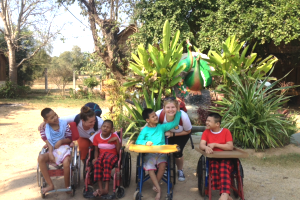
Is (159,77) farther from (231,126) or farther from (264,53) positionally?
(264,53)

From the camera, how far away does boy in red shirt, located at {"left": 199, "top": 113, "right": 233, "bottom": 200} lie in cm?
304

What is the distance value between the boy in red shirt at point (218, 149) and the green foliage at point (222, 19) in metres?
7.14

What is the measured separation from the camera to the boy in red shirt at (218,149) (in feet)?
9.96

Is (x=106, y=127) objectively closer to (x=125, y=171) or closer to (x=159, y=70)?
(x=125, y=171)

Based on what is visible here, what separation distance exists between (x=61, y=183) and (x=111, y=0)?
1129 cm

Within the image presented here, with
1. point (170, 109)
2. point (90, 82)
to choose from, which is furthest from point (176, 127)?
point (90, 82)

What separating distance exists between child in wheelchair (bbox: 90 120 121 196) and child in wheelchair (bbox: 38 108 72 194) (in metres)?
0.35

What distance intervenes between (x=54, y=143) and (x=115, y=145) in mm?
795

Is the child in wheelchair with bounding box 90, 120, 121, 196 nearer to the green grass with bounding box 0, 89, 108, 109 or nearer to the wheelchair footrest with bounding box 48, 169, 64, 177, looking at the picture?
the wheelchair footrest with bounding box 48, 169, 64, 177

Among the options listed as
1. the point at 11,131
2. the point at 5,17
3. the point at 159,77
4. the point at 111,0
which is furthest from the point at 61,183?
the point at 5,17

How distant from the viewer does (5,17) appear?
17141 mm

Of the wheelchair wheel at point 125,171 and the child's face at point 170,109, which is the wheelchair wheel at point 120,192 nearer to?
the wheelchair wheel at point 125,171

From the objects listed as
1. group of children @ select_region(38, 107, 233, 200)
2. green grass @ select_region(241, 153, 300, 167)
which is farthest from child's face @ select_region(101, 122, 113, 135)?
green grass @ select_region(241, 153, 300, 167)

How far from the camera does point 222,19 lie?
9.90 metres
